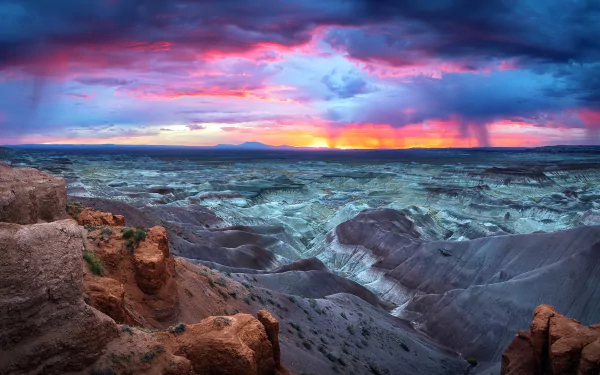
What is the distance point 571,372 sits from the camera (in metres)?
11.2

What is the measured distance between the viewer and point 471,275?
125 ft

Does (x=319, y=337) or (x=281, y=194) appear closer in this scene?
(x=319, y=337)

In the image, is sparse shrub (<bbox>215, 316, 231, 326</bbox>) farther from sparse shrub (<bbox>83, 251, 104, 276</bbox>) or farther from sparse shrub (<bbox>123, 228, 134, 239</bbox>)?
sparse shrub (<bbox>123, 228, 134, 239</bbox>)

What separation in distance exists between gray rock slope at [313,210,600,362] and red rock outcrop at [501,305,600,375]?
1229cm

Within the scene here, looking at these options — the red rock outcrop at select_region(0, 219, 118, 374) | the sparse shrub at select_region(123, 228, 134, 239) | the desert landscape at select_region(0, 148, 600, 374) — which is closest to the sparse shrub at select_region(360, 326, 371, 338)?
the desert landscape at select_region(0, 148, 600, 374)

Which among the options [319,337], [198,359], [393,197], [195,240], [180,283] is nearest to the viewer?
[198,359]

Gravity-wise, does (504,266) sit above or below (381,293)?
above

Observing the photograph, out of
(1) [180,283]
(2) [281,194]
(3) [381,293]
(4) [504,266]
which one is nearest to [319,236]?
(3) [381,293]

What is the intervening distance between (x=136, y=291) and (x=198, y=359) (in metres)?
4.32

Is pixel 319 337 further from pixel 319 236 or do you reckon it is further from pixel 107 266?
pixel 319 236

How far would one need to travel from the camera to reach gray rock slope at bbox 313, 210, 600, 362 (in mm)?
26938

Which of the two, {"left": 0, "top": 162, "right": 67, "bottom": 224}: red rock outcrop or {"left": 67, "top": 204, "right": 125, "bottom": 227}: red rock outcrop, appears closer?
{"left": 0, "top": 162, "right": 67, "bottom": 224}: red rock outcrop

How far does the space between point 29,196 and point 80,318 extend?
4.78 metres

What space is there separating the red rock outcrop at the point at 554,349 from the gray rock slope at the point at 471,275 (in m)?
12.3
